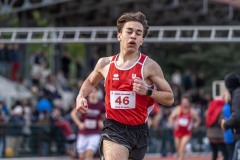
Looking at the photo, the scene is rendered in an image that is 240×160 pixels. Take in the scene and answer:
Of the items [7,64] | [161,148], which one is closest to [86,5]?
[7,64]

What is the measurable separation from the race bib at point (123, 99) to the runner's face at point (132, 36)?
0.52m

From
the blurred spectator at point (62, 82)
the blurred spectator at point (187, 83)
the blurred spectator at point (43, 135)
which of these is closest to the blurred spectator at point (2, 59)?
the blurred spectator at point (62, 82)

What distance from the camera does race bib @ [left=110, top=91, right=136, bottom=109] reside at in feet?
37.4

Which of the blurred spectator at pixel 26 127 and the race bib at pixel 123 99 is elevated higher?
the race bib at pixel 123 99

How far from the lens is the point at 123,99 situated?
11.4 metres

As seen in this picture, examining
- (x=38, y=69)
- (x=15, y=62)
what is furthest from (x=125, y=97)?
(x=38, y=69)

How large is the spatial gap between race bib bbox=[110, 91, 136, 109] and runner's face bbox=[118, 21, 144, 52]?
1.71ft

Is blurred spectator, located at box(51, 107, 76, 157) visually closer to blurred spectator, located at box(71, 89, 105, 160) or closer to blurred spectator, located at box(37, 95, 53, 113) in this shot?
blurred spectator, located at box(37, 95, 53, 113)

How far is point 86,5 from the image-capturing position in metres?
40.8

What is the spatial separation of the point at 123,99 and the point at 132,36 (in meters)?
0.75

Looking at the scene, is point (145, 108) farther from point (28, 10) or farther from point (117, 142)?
point (28, 10)

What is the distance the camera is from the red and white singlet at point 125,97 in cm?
1138

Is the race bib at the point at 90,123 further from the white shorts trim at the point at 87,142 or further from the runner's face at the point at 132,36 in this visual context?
the runner's face at the point at 132,36

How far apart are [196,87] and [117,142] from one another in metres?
28.8
